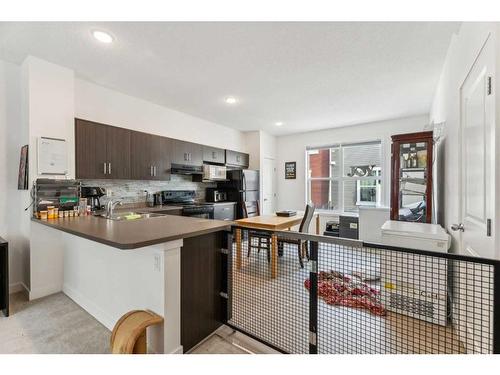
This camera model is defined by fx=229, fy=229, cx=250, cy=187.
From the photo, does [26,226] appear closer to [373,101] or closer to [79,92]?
[79,92]

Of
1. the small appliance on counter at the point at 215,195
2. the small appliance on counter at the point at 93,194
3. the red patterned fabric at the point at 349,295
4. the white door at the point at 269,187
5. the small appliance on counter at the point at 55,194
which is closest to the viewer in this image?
the red patterned fabric at the point at 349,295

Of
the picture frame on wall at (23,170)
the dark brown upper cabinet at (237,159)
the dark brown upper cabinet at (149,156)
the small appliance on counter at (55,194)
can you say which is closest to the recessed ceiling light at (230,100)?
the dark brown upper cabinet at (149,156)

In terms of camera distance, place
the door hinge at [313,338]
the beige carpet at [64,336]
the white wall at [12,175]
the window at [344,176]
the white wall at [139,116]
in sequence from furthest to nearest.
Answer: the window at [344,176] → the white wall at [139,116] → the white wall at [12,175] → the beige carpet at [64,336] → the door hinge at [313,338]

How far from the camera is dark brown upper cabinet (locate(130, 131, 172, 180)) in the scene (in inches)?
133

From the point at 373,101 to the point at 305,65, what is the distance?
1824 millimetres

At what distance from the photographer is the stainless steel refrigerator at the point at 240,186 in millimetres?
5016

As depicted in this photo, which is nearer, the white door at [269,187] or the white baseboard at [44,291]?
the white baseboard at [44,291]

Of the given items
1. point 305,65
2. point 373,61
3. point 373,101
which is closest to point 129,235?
point 305,65

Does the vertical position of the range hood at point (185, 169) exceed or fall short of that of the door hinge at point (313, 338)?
it exceeds it

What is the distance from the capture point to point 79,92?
2998mm

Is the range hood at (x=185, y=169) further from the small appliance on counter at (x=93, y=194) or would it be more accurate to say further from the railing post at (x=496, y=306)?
the railing post at (x=496, y=306)

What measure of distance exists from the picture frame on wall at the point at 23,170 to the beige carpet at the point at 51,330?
123 centimetres

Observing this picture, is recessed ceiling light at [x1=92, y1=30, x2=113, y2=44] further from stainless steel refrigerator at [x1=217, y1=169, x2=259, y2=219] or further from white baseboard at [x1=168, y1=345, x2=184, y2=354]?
stainless steel refrigerator at [x1=217, y1=169, x2=259, y2=219]

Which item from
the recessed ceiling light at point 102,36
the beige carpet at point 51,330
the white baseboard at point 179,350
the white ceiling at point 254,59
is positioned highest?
the white ceiling at point 254,59
